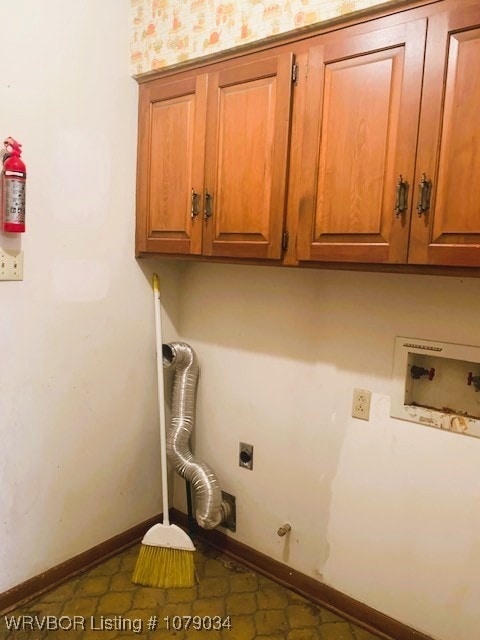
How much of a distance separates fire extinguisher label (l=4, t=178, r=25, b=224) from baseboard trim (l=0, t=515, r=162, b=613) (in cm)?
145

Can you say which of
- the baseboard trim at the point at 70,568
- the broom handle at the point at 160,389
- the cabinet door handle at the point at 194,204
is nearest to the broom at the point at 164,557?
the broom handle at the point at 160,389

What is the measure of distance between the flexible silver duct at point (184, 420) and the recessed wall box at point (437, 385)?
944 mm

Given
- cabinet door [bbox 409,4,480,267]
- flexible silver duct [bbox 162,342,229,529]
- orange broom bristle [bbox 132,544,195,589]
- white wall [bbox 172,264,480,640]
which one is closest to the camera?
cabinet door [bbox 409,4,480,267]

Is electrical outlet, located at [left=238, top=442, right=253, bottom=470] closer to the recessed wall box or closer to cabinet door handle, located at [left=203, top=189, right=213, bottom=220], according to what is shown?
the recessed wall box

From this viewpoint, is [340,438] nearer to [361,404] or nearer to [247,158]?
[361,404]

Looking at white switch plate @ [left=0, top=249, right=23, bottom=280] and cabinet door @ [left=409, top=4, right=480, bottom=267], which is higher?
cabinet door @ [left=409, top=4, right=480, bottom=267]

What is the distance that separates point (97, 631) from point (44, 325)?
3.86 ft

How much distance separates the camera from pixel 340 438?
184 centimetres

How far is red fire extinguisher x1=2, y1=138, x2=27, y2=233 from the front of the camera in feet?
5.20

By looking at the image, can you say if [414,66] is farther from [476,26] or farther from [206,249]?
[206,249]

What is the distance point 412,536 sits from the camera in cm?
169

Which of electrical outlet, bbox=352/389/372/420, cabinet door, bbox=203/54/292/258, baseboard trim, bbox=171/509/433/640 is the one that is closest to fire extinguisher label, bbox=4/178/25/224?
cabinet door, bbox=203/54/292/258

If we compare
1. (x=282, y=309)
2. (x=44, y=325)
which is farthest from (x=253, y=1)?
(x=44, y=325)

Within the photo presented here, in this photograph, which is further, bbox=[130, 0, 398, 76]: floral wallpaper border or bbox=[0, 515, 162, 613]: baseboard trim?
bbox=[0, 515, 162, 613]: baseboard trim
